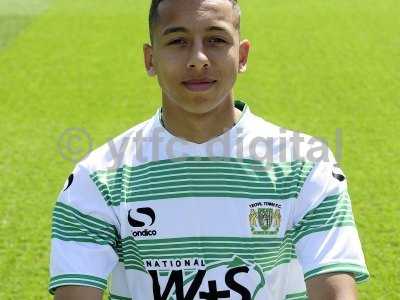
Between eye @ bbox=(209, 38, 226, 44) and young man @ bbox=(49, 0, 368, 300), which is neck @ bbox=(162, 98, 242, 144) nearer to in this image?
young man @ bbox=(49, 0, 368, 300)

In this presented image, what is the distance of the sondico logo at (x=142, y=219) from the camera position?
1.90 metres

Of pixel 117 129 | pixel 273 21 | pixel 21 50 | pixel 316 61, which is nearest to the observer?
pixel 117 129

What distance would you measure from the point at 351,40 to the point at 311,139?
8.36 meters

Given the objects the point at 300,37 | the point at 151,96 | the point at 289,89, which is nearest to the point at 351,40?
the point at 300,37

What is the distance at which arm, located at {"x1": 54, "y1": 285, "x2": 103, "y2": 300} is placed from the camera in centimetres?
182

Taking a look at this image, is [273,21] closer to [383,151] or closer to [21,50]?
[21,50]

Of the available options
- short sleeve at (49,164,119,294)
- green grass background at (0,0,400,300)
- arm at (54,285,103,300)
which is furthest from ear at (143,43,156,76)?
green grass background at (0,0,400,300)

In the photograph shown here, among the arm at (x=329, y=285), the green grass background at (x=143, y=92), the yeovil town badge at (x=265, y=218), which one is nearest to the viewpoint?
the arm at (x=329, y=285)

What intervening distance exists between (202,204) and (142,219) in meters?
0.16

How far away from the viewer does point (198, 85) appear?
6.07 feet

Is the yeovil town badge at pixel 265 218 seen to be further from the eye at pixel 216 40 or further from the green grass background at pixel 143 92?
the green grass background at pixel 143 92

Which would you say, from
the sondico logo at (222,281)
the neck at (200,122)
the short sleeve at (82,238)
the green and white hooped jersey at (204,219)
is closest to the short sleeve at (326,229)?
the green and white hooped jersey at (204,219)

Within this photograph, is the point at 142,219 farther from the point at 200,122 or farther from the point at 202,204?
the point at 200,122

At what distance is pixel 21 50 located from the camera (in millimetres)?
9758
